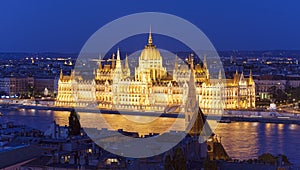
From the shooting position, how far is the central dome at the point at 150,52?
2531cm

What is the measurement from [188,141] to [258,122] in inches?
460

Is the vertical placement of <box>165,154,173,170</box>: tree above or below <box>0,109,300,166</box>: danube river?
above

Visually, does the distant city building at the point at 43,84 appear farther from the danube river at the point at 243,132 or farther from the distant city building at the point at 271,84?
the danube river at the point at 243,132

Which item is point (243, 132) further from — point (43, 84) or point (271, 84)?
point (43, 84)

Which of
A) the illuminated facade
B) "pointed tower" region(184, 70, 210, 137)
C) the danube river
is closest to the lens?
"pointed tower" region(184, 70, 210, 137)

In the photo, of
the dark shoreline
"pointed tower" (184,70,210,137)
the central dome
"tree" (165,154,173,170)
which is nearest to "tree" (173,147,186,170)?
"tree" (165,154,173,170)

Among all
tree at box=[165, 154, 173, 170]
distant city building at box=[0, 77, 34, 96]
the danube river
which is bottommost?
the danube river

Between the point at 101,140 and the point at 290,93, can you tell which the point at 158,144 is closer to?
the point at 101,140

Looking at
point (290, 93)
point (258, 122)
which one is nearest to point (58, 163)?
point (258, 122)

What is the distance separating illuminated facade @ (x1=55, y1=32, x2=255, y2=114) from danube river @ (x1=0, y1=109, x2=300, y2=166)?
2.73 m

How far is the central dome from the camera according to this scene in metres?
25.3

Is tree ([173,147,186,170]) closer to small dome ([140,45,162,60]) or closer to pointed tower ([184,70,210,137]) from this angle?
pointed tower ([184,70,210,137])

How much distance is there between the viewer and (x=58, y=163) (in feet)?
24.7

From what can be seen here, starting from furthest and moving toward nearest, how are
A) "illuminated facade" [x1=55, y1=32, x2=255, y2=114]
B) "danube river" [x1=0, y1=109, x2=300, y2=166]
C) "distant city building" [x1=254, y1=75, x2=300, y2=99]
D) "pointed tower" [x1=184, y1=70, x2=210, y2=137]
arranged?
"distant city building" [x1=254, y1=75, x2=300, y2=99] → "illuminated facade" [x1=55, y1=32, x2=255, y2=114] → "danube river" [x1=0, y1=109, x2=300, y2=166] → "pointed tower" [x1=184, y1=70, x2=210, y2=137]
